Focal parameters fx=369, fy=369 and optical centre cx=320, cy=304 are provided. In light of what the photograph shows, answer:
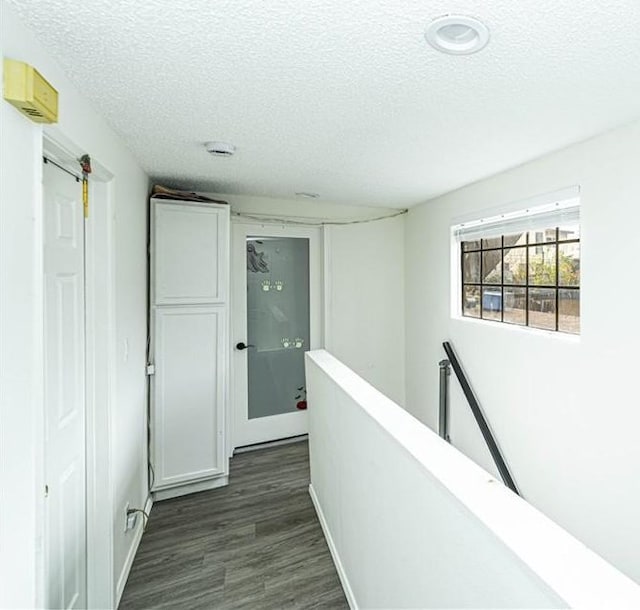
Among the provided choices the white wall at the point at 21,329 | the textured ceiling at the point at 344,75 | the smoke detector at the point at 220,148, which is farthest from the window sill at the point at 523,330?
the white wall at the point at 21,329

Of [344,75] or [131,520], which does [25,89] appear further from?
[131,520]

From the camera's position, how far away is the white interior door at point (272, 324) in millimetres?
3406

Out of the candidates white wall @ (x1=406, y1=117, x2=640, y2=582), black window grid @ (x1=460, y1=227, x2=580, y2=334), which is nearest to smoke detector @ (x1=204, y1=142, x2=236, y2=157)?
white wall @ (x1=406, y1=117, x2=640, y2=582)

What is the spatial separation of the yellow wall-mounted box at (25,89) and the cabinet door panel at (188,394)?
1.76 meters

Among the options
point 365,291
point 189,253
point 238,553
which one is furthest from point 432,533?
point 365,291

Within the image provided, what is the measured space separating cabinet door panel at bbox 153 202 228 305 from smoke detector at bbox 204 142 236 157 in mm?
652

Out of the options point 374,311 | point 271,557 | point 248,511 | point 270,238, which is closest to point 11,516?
point 271,557

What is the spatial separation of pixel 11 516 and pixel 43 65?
4.21ft

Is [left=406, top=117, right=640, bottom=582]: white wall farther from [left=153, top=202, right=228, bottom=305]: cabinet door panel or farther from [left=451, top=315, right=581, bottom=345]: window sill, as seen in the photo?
[left=153, top=202, right=228, bottom=305]: cabinet door panel

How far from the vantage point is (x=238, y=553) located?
85.0 inches

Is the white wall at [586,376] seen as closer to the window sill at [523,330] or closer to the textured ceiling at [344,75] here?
the window sill at [523,330]

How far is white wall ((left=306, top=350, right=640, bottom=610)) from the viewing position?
Result: 630 millimetres

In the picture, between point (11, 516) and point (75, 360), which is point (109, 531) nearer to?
point (75, 360)

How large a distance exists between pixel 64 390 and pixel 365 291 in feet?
9.14
